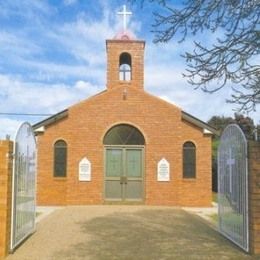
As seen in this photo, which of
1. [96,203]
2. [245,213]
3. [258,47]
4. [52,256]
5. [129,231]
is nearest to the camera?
[258,47]

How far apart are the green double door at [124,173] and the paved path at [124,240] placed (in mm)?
5916

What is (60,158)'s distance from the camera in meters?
23.3

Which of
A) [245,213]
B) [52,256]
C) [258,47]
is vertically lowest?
[52,256]

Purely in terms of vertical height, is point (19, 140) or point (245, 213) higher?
point (19, 140)

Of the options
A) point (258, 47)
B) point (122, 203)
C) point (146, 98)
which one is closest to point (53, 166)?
point (122, 203)

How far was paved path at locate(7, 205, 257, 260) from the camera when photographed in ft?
32.4

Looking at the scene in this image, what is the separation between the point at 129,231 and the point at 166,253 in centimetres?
322

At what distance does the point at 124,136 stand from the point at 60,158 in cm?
298

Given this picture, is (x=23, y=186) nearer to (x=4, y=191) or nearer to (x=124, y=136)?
(x=4, y=191)

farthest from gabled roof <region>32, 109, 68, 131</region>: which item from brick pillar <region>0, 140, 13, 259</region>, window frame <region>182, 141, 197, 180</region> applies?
brick pillar <region>0, 140, 13, 259</region>

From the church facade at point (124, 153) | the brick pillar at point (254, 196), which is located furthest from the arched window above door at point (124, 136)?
the brick pillar at point (254, 196)

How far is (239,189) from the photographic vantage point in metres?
11.1

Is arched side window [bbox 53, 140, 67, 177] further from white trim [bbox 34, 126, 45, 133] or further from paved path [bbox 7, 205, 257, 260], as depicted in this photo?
paved path [bbox 7, 205, 257, 260]

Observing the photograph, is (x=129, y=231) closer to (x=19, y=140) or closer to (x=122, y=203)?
(x=19, y=140)
